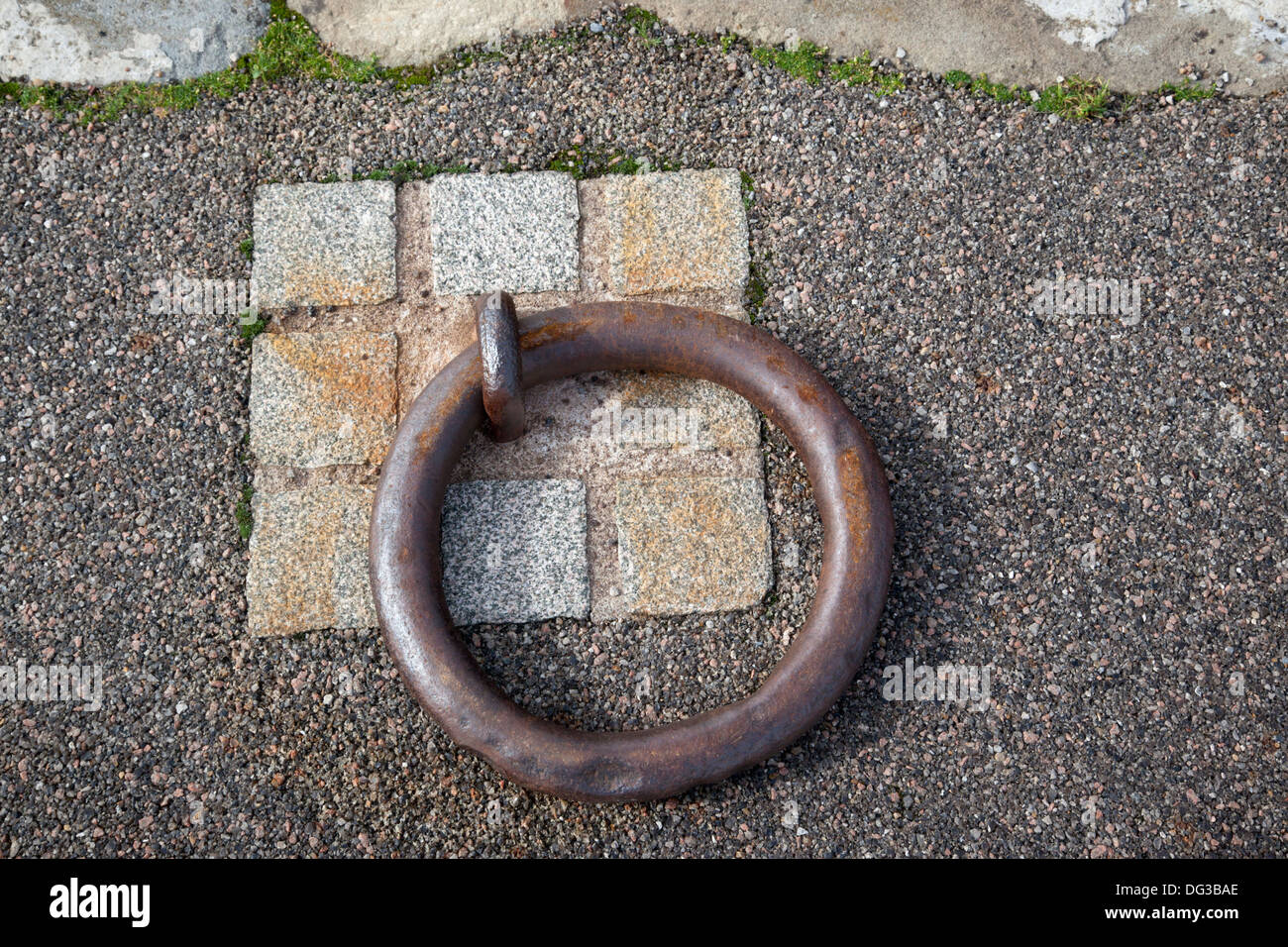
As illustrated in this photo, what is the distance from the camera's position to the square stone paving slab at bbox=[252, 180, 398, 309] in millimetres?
3330

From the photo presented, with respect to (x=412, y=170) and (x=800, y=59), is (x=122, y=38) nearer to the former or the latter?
(x=412, y=170)

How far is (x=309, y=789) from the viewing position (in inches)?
116

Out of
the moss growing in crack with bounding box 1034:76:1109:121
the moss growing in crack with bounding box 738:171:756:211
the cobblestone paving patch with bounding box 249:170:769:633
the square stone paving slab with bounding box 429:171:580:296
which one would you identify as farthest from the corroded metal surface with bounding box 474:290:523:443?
the moss growing in crack with bounding box 1034:76:1109:121

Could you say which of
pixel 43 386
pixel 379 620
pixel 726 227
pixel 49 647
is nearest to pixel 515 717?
pixel 379 620

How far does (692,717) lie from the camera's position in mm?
2805

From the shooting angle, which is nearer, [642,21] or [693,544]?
[693,544]

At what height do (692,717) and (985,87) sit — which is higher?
(985,87)

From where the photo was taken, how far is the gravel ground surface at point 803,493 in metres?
2.95

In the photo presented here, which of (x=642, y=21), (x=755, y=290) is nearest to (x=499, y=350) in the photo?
(x=755, y=290)

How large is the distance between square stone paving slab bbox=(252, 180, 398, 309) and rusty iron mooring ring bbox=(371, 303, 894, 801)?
71 cm

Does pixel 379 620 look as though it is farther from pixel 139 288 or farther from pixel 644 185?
pixel 644 185

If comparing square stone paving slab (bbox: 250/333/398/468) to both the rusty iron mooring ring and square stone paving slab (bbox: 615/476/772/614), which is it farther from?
square stone paving slab (bbox: 615/476/772/614)

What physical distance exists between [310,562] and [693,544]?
135cm
